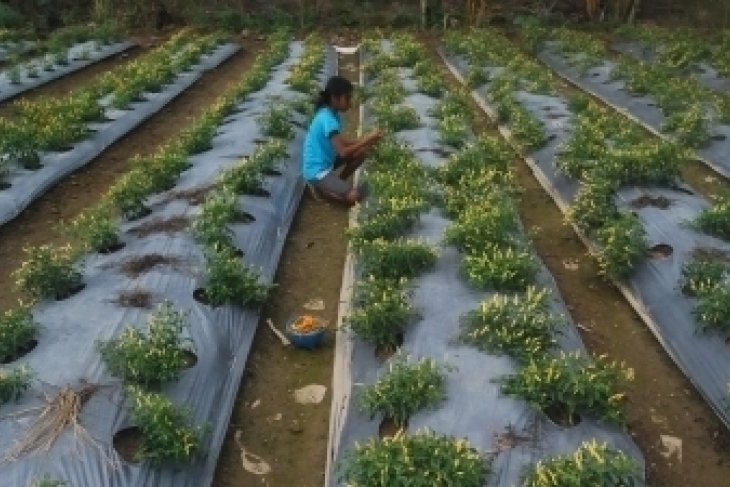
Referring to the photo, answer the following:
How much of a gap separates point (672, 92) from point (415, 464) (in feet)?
37.2

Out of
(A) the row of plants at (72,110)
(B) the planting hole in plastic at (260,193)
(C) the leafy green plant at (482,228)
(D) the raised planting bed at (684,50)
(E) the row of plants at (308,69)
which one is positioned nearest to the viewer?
(C) the leafy green plant at (482,228)

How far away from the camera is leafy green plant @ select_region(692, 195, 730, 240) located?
7.63 meters

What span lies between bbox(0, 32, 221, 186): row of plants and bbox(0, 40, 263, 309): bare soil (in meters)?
0.48

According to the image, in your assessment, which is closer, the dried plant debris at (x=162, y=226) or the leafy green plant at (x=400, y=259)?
the leafy green plant at (x=400, y=259)

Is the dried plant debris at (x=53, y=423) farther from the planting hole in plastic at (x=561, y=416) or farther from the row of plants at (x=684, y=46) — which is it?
the row of plants at (x=684, y=46)

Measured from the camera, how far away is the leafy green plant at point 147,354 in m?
5.36

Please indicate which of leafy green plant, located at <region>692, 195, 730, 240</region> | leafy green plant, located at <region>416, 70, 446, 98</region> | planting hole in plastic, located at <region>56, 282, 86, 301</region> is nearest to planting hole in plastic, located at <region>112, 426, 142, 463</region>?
planting hole in plastic, located at <region>56, 282, 86, 301</region>

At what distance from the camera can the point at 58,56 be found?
19.1m

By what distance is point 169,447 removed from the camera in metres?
4.77

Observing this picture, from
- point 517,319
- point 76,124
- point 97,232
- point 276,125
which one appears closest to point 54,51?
point 76,124

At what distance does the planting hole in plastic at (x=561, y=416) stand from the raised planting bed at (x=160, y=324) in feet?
7.04

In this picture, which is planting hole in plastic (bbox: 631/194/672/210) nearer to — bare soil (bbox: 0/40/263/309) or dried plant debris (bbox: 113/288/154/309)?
dried plant debris (bbox: 113/288/154/309)

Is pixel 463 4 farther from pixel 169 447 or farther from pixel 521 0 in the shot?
pixel 169 447

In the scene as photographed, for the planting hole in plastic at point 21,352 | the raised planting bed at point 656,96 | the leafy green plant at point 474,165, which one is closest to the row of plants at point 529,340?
the leafy green plant at point 474,165
